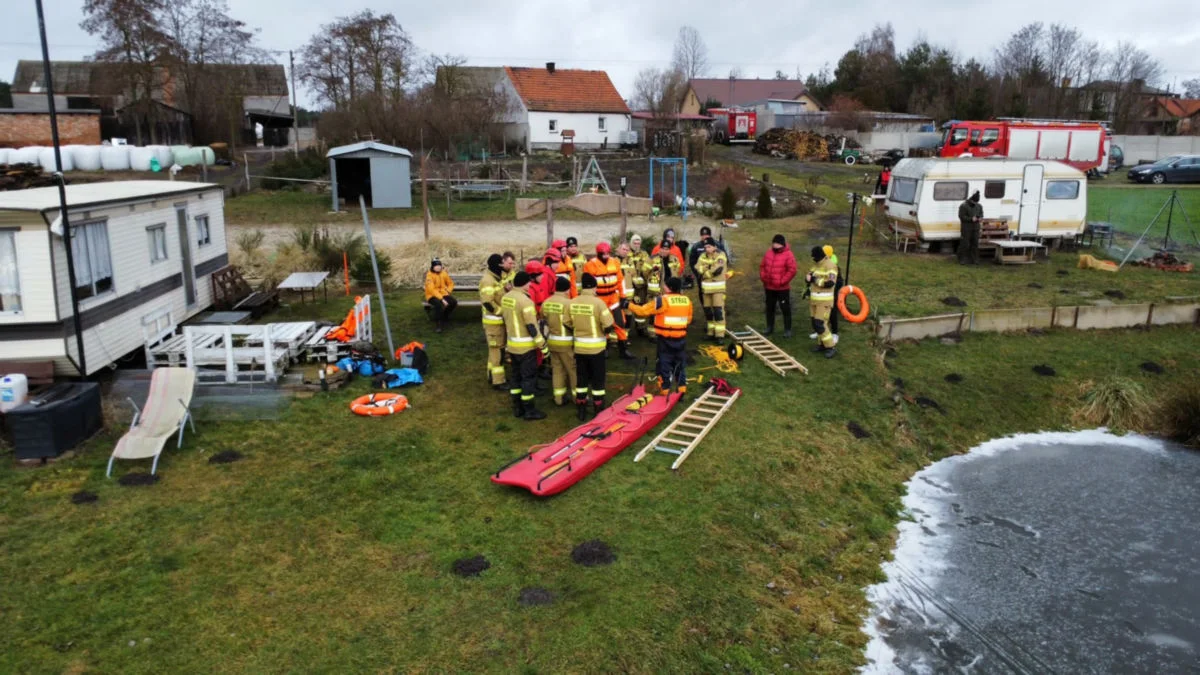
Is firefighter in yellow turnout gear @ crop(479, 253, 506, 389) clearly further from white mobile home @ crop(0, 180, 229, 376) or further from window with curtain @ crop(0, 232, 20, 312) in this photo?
window with curtain @ crop(0, 232, 20, 312)

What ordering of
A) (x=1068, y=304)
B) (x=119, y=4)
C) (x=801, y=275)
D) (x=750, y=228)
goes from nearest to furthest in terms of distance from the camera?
(x=1068, y=304) < (x=801, y=275) < (x=750, y=228) < (x=119, y=4)

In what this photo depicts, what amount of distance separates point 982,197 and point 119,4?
4157cm

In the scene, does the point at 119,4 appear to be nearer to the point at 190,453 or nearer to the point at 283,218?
the point at 283,218

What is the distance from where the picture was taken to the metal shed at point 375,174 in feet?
92.8

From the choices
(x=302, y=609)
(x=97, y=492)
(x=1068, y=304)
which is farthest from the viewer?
(x=1068, y=304)

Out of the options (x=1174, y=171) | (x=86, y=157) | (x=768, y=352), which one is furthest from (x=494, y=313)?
(x=1174, y=171)

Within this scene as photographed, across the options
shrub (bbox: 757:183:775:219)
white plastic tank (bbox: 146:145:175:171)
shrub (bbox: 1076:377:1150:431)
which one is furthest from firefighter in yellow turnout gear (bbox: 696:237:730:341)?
white plastic tank (bbox: 146:145:175:171)

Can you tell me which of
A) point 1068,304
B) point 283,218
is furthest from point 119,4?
point 1068,304

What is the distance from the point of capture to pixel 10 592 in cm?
667

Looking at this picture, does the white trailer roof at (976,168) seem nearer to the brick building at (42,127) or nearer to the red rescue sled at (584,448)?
the red rescue sled at (584,448)

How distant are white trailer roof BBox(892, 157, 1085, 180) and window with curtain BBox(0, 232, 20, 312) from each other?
18971 mm

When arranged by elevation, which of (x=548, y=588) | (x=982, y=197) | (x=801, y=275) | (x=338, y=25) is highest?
(x=338, y=25)

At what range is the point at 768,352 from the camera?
13.2 metres

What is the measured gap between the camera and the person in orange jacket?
47.4 feet
